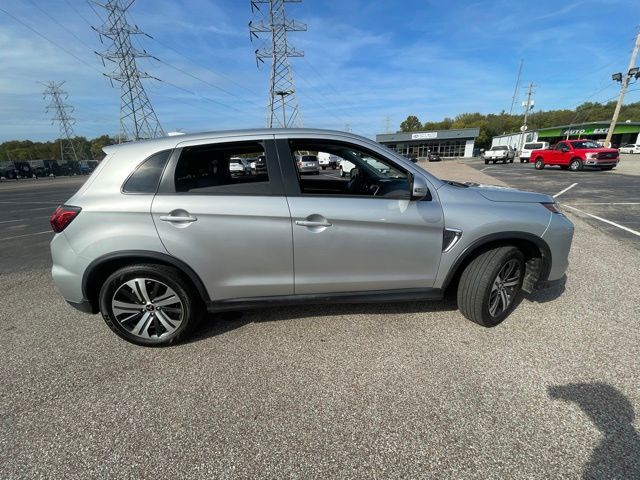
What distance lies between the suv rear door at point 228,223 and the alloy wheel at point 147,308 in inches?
14.5

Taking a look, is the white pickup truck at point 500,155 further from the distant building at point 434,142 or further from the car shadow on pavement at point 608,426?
the car shadow on pavement at point 608,426

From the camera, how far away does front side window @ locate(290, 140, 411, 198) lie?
2674mm

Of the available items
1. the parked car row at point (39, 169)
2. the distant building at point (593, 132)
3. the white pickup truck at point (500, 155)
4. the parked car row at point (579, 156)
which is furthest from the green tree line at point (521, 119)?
the parked car row at point (39, 169)

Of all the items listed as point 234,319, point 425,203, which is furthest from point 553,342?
point 234,319

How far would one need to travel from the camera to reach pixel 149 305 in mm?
2641

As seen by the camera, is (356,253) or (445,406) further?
(356,253)

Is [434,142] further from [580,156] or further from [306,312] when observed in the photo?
[306,312]

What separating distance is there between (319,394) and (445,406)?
33.0 inches

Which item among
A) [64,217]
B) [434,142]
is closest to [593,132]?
[434,142]

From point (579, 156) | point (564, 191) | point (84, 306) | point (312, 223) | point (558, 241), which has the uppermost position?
point (312, 223)

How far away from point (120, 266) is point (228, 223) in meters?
0.98

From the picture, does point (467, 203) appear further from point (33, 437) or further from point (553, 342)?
point (33, 437)

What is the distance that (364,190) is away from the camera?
11.1 feet

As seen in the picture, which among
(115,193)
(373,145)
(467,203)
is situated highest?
(373,145)
